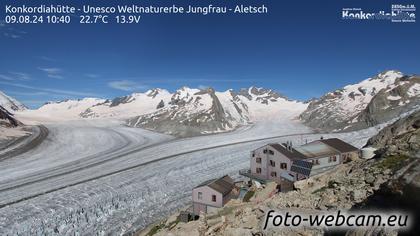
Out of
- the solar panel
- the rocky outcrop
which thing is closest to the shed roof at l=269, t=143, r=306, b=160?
the solar panel

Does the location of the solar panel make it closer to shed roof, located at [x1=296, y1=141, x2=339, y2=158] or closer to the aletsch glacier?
shed roof, located at [x1=296, y1=141, x2=339, y2=158]

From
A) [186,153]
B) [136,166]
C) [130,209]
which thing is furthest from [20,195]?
[186,153]

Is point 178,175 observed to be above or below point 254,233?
below

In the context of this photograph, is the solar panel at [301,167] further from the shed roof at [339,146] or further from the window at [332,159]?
the shed roof at [339,146]

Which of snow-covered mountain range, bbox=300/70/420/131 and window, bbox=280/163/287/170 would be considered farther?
snow-covered mountain range, bbox=300/70/420/131

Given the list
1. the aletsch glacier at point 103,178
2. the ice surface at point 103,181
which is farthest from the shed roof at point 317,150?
the aletsch glacier at point 103,178

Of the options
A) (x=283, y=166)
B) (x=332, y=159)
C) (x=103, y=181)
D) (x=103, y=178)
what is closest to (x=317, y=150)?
(x=332, y=159)

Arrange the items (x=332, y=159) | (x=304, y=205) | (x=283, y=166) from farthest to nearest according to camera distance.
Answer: (x=283, y=166) < (x=332, y=159) < (x=304, y=205)

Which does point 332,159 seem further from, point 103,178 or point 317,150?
point 103,178

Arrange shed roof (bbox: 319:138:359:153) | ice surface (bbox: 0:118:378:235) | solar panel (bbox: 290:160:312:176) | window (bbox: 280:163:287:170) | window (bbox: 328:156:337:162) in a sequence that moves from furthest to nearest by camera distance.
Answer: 1. shed roof (bbox: 319:138:359:153)
2. window (bbox: 328:156:337:162)
3. window (bbox: 280:163:287:170)
4. ice surface (bbox: 0:118:378:235)
5. solar panel (bbox: 290:160:312:176)

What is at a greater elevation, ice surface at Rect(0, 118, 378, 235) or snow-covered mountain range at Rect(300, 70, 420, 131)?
snow-covered mountain range at Rect(300, 70, 420, 131)

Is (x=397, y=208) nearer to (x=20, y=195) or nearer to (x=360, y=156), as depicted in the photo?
(x=360, y=156)
